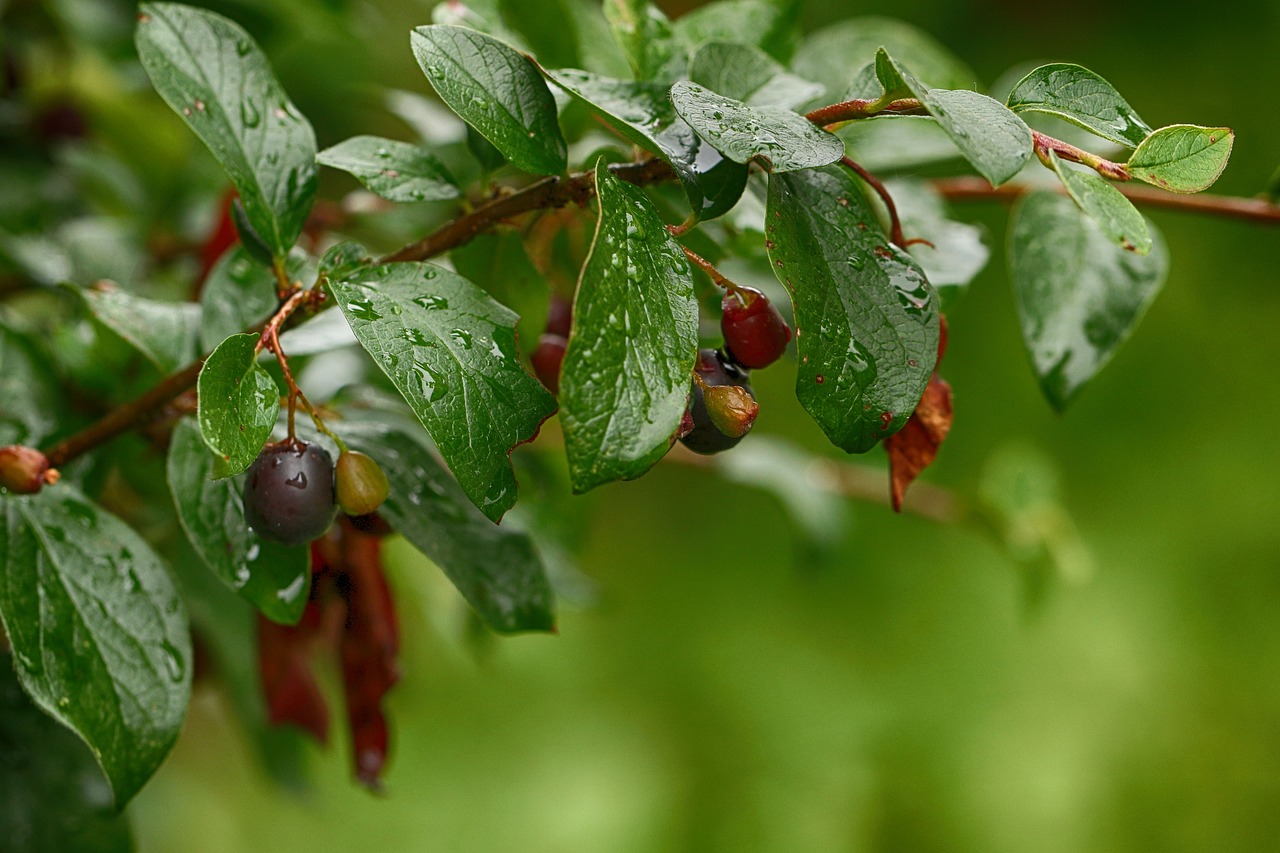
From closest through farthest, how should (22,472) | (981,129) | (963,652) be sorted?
(981,129) → (22,472) → (963,652)

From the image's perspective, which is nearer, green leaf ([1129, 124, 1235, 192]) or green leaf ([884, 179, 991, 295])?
green leaf ([1129, 124, 1235, 192])

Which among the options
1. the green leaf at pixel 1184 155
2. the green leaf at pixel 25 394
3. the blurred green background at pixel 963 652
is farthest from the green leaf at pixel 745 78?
the blurred green background at pixel 963 652

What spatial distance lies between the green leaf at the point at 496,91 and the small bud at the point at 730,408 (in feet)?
0.35

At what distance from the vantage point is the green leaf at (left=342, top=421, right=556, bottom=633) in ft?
1.47

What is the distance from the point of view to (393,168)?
413mm

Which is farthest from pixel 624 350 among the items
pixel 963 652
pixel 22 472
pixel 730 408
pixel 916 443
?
pixel 963 652

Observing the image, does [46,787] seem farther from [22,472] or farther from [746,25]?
[746,25]

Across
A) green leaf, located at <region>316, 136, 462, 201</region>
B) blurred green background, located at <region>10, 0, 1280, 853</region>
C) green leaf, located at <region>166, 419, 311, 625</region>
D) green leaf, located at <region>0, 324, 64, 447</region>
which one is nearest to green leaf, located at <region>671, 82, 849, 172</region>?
green leaf, located at <region>316, 136, 462, 201</region>

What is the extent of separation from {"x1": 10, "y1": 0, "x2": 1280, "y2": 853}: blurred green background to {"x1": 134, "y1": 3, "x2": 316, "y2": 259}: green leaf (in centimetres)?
87

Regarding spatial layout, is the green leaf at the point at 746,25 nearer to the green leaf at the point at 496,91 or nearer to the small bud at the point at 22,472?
the green leaf at the point at 496,91

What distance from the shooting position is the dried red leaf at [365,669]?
1.76 feet

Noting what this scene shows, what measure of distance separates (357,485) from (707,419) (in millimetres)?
134

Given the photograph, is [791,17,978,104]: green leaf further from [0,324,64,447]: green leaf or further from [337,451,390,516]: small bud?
[0,324,64,447]: green leaf

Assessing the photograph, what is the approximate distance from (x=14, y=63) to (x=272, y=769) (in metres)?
0.65
